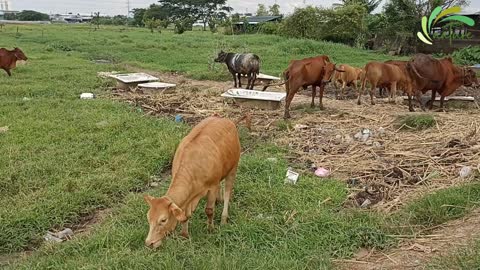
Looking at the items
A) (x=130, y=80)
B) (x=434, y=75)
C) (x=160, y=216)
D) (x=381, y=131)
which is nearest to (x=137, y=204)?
(x=160, y=216)

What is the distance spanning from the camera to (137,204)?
497 cm

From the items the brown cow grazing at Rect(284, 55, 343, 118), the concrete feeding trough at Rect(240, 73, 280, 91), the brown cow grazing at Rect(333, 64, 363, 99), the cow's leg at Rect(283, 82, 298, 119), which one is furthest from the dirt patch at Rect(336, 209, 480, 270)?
the concrete feeding trough at Rect(240, 73, 280, 91)

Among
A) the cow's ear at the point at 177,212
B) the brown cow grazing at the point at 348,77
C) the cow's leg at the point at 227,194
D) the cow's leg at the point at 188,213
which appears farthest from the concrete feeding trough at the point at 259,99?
the cow's ear at the point at 177,212

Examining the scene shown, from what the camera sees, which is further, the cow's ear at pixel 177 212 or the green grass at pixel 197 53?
the green grass at pixel 197 53

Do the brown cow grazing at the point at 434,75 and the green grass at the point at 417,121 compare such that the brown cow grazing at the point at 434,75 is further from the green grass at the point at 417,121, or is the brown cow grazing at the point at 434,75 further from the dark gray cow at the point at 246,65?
the dark gray cow at the point at 246,65

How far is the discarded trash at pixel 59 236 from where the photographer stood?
14.6 ft

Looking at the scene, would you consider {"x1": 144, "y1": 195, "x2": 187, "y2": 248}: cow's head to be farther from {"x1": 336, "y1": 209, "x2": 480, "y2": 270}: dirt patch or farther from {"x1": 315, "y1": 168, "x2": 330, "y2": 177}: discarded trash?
{"x1": 315, "y1": 168, "x2": 330, "y2": 177}: discarded trash

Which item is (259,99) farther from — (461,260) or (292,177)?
(461,260)

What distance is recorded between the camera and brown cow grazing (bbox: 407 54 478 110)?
31.2 feet

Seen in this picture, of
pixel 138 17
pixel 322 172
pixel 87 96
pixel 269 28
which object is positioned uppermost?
pixel 138 17

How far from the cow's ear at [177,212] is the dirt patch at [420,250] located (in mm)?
1363

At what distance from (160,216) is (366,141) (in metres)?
4.52

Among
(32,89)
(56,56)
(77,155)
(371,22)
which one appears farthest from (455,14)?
(77,155)

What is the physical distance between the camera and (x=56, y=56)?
1886cm
